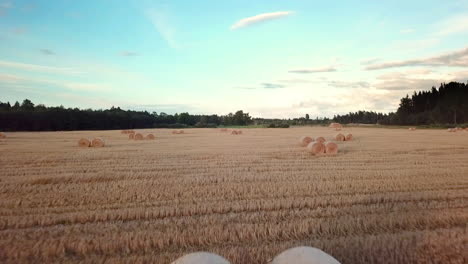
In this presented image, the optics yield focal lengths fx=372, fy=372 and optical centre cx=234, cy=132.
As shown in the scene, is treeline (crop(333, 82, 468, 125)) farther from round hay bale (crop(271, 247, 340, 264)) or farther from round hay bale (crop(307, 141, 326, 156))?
round hay bale (crop(271, 247, 340, 264))

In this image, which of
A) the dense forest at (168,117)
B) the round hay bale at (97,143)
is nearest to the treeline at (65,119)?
the dense forest at (168,117)

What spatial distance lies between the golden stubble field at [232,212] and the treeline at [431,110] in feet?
205

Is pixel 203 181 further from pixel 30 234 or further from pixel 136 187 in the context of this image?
pixel 30 234

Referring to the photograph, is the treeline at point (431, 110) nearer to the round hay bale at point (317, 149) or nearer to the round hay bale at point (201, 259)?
the round hay bale at point (317, 149)

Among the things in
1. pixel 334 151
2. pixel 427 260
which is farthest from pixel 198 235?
pixel 334 151

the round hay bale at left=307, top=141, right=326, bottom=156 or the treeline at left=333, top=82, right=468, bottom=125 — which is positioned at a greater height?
the treeline at left=333, top=82, right=468, bottom=125

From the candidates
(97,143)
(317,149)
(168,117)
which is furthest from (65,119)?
(317,149)

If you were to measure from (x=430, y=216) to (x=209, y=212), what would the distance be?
3.74 metres

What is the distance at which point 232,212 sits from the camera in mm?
6520

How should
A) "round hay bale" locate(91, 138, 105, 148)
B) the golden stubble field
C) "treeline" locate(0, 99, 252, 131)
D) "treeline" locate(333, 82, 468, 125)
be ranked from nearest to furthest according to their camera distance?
the golden stubble field < "round hay bale" locate(91, 138, 105, 148) < "treeline" locate(0, 99, 252, 131) < "treeline" locate(333, 82, 468, 125)

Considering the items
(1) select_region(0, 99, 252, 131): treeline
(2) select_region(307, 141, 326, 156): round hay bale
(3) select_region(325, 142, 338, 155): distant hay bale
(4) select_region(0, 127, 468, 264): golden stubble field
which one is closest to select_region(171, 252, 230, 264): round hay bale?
(4) select_region(0, 127, 468, 264): golden stubble field

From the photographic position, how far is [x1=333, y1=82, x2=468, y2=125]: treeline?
6656 cm

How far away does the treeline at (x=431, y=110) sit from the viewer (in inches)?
2621

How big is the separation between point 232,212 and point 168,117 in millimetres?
77556
